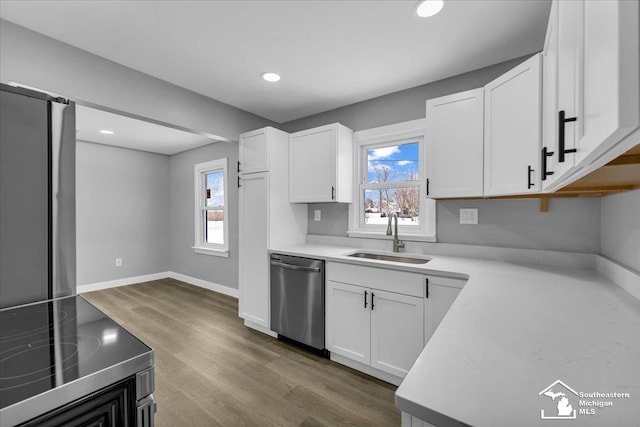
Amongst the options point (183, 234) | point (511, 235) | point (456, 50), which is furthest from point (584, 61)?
point (183, 234)

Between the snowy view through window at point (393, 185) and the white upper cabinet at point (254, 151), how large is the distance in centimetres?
111

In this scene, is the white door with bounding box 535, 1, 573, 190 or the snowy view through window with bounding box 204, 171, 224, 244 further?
the snowy view through window with bounding box 204, 171, 224, 244

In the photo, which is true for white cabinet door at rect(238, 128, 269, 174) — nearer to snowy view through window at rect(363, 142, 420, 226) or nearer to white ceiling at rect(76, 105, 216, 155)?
snowy view through window at rect(363, 142, 420, 226)

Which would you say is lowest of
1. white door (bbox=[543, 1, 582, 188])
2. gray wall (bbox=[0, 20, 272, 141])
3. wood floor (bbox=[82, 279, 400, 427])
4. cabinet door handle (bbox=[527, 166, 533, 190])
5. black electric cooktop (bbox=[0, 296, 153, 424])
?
wood floor (bbox=[82, 279, 400, 427])

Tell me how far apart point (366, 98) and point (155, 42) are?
1907 mm

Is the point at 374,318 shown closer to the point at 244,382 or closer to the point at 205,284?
the point at 244,382

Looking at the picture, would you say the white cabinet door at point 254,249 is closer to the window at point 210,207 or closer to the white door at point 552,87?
the window at point 210,207

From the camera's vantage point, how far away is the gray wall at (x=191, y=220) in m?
4.31

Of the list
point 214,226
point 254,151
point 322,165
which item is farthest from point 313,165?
point 214,226

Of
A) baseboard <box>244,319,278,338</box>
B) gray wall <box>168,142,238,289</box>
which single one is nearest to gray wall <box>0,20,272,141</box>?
gray wall <box>168,142,238,289</box>

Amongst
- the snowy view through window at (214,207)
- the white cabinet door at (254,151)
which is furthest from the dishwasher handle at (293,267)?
the snowy view through window at (214,207)

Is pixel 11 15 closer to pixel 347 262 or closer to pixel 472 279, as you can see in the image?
pixel 347 262

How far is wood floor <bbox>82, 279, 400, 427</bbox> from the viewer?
68.4 inches

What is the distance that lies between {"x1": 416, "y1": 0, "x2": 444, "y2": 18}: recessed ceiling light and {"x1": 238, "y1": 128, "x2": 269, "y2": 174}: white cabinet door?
1.73 metres
